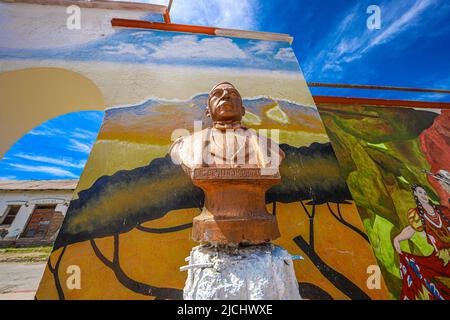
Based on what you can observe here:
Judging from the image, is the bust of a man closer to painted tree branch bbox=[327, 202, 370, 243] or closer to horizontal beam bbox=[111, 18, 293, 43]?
painted tree branch bbox=[327, 202, 370, 243]

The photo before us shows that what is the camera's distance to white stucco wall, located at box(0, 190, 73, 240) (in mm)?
12289

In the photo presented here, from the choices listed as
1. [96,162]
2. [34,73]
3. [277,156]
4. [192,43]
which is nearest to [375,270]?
[277,156]

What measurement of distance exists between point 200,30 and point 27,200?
14076 mm

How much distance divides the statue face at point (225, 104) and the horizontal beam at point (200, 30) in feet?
8.04

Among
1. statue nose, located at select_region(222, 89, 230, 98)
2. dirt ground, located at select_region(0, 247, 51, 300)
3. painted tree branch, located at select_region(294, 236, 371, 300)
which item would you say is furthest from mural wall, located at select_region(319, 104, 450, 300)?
dirt ground, located at select_region(0, 247, 51, 300)

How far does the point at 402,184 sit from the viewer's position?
4355 mm

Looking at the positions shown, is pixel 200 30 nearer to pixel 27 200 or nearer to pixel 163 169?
pixel 163 169

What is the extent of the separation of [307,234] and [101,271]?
2.19 meters

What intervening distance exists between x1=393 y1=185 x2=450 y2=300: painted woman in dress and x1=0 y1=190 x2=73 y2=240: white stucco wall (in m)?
14.1

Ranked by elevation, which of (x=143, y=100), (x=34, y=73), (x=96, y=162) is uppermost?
(x=34, y=73)

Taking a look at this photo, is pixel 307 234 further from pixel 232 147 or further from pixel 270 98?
pixel 270 98

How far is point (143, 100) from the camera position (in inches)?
131

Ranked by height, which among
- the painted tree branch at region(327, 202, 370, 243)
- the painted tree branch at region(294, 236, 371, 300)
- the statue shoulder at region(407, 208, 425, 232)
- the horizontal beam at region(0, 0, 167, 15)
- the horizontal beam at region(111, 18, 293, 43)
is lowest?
the painted tree branch at region(294, 236, 371, 300)

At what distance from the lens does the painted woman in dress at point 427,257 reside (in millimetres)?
3439
